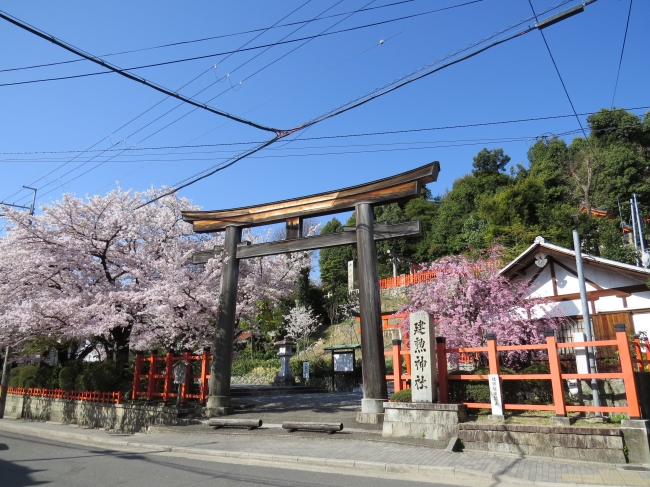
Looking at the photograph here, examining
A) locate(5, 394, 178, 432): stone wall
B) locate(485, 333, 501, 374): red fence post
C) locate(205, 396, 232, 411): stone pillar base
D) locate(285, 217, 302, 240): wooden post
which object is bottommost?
locate(5, 394, 178, 432): stone wall

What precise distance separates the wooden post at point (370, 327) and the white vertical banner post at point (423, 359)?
1.27 meters

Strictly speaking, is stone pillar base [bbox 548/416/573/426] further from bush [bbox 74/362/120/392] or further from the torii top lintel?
bush [bbox 74/362/120/392]

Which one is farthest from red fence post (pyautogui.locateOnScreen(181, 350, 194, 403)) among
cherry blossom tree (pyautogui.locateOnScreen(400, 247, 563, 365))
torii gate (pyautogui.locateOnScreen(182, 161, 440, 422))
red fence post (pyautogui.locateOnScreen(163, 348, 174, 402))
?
cherry blossom tree (pyautogui.locateOnScreen(400, 247, 563, 365))

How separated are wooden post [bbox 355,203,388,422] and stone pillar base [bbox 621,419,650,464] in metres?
5.27

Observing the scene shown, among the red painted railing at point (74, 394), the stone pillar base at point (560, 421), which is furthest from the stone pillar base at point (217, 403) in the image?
the stone pillar base at point (560, 421)

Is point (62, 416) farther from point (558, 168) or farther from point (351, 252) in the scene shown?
point (558, 168)

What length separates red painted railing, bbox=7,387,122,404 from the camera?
16.1 metres

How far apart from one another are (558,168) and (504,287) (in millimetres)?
32163

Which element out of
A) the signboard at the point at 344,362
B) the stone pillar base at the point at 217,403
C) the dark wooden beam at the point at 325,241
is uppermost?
the dark wooden beam at the point at 325,241

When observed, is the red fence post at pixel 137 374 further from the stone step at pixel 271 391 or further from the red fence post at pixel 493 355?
the red fence post at pixel 493 355

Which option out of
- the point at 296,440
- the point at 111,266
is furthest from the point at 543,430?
the point at 111,266

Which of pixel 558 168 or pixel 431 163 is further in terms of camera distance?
pixel 558 168

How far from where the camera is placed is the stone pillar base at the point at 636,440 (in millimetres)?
7559

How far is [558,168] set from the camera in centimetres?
3981
